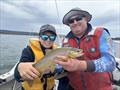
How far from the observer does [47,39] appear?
4.30m

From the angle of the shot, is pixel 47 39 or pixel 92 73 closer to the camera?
pixel 92 73

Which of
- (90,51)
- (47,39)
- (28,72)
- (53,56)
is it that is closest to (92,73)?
(90,51)

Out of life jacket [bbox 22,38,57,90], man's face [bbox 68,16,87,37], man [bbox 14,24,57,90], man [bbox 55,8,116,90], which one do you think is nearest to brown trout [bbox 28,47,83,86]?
man [bbox 55,8,116,90]

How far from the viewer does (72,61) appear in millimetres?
3242

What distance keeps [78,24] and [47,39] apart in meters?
0.64

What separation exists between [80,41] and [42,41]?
2.26 feet

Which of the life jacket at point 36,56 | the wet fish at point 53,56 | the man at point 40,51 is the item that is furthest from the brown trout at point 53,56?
the life jacket at point 36,56

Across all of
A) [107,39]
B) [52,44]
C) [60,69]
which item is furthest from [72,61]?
[52,44]

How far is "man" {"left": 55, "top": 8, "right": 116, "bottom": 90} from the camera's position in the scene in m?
3.49

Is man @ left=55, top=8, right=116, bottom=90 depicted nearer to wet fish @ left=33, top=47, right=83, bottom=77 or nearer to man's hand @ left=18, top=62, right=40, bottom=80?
wet fish @ left=33, top=47, right=83, bottom=77

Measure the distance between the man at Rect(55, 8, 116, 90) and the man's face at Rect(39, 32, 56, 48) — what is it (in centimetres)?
32

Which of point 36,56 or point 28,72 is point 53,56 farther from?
point 36,56

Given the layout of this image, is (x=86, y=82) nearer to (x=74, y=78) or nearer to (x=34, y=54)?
(x=74, y=78)

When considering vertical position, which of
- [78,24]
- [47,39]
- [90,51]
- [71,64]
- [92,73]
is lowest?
[92,73]
